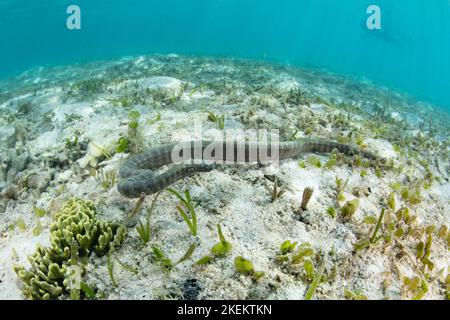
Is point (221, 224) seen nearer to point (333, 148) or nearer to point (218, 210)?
point (218, 210)

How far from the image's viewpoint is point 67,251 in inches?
128

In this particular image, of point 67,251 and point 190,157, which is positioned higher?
point 190,157

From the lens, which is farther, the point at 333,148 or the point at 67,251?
the point at 333,148

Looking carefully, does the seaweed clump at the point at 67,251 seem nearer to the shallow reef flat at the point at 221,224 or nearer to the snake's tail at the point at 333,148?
the shallow reef flat at the point at 221,224

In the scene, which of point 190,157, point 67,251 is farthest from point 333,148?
point 67,251

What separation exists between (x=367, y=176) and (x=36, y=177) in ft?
18.7

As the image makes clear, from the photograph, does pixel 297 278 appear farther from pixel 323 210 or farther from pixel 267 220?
pixel 323 210

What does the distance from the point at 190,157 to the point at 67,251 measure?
2.66 meters

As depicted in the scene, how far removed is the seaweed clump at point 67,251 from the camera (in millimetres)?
2979

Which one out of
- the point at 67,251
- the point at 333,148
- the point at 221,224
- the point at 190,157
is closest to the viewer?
the point at 67,251

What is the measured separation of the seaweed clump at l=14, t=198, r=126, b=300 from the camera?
298 centimetres

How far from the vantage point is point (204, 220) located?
3881mm

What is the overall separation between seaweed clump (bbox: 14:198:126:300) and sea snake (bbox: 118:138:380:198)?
0.69 m
